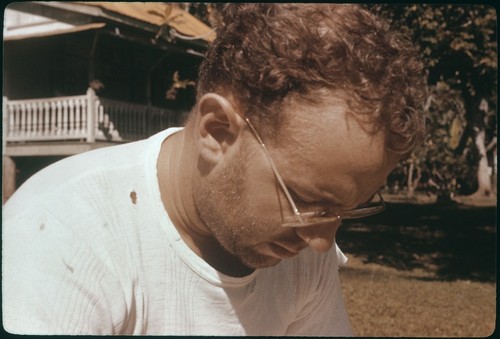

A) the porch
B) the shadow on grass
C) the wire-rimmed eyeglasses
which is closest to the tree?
the shadow on grass

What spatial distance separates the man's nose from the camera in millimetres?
1286

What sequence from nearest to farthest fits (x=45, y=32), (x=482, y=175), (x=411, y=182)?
(x=482, y=175), (x=411, y=182), (x=45, y=32)

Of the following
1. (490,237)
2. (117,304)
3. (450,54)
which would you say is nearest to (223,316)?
(117,304)

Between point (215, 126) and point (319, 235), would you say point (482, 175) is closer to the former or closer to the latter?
point (319, 235)

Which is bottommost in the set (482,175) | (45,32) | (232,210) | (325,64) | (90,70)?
(90,70)

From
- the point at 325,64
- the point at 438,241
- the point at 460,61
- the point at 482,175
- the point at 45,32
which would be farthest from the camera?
the point at 438,241

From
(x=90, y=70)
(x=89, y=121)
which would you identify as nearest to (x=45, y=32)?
(x=90, y=70)

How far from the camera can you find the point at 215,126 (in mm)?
1212

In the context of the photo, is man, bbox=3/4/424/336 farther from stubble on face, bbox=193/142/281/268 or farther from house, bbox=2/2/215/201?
house, bbox=2/2/215/201

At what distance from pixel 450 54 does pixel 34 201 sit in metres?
3.52

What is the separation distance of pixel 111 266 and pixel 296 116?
16.4 inches

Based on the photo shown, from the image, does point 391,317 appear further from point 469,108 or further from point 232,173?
point 232,173

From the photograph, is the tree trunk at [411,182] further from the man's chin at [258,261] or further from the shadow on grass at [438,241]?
the man's chin at [258,261]

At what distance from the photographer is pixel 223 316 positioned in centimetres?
131
